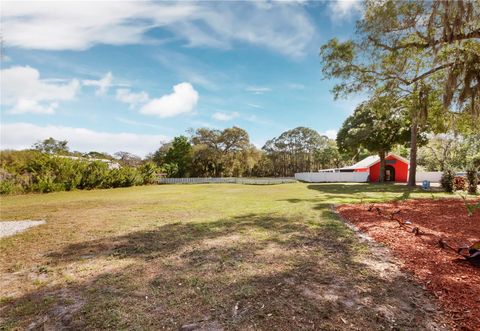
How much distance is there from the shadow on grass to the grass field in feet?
0.04

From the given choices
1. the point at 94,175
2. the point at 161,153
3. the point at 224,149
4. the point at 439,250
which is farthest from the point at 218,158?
the point at 439,250

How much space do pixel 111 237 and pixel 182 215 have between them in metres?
2.84

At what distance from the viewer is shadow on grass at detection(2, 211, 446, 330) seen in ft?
7.95

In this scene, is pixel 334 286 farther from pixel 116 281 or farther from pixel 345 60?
pixel 345 60

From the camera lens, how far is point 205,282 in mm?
3229

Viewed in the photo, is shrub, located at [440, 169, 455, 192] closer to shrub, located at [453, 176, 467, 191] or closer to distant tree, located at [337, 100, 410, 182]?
shrub, located at [453, 176, 467, 191]

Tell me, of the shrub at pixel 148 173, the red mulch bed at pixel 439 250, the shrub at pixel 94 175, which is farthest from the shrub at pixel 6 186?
the red mulch bed at pixel 439 250

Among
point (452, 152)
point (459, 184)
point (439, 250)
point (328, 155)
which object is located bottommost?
point (439, 250)

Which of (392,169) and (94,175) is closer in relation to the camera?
(94,175)

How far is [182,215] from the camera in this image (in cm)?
826

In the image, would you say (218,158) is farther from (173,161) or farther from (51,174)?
(51,174)

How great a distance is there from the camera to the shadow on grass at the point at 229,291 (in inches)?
95.3

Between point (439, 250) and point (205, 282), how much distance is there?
156 inches

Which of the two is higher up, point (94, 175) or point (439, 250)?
Result: point (94, 175)
